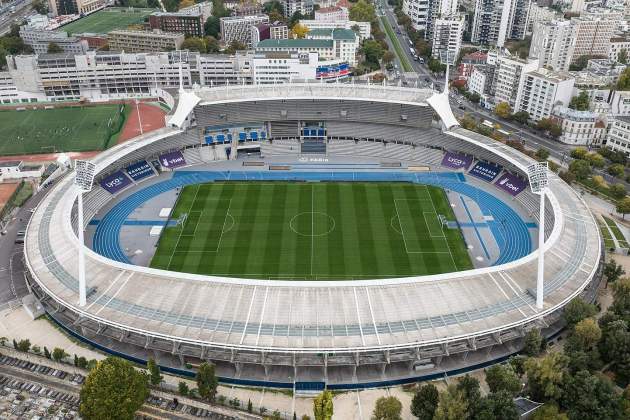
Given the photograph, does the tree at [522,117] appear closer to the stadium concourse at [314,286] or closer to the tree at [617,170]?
the tree at [617,170]

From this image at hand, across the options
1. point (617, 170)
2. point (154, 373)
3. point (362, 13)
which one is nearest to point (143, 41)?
point (362, 13)

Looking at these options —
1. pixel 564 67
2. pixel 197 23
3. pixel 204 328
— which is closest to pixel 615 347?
pixel 204 328

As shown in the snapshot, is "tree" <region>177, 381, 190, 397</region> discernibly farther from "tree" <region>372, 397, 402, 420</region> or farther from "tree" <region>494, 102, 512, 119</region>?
"tree" <region>494, 102, 512, 119</region>

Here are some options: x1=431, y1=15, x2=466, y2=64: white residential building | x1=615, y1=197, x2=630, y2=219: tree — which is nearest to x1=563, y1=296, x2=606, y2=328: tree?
x1=615, y1=197, x2=630, y2=219: tree

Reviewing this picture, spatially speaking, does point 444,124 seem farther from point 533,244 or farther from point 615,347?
point 615,347

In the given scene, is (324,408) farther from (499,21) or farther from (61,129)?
(499,21)
